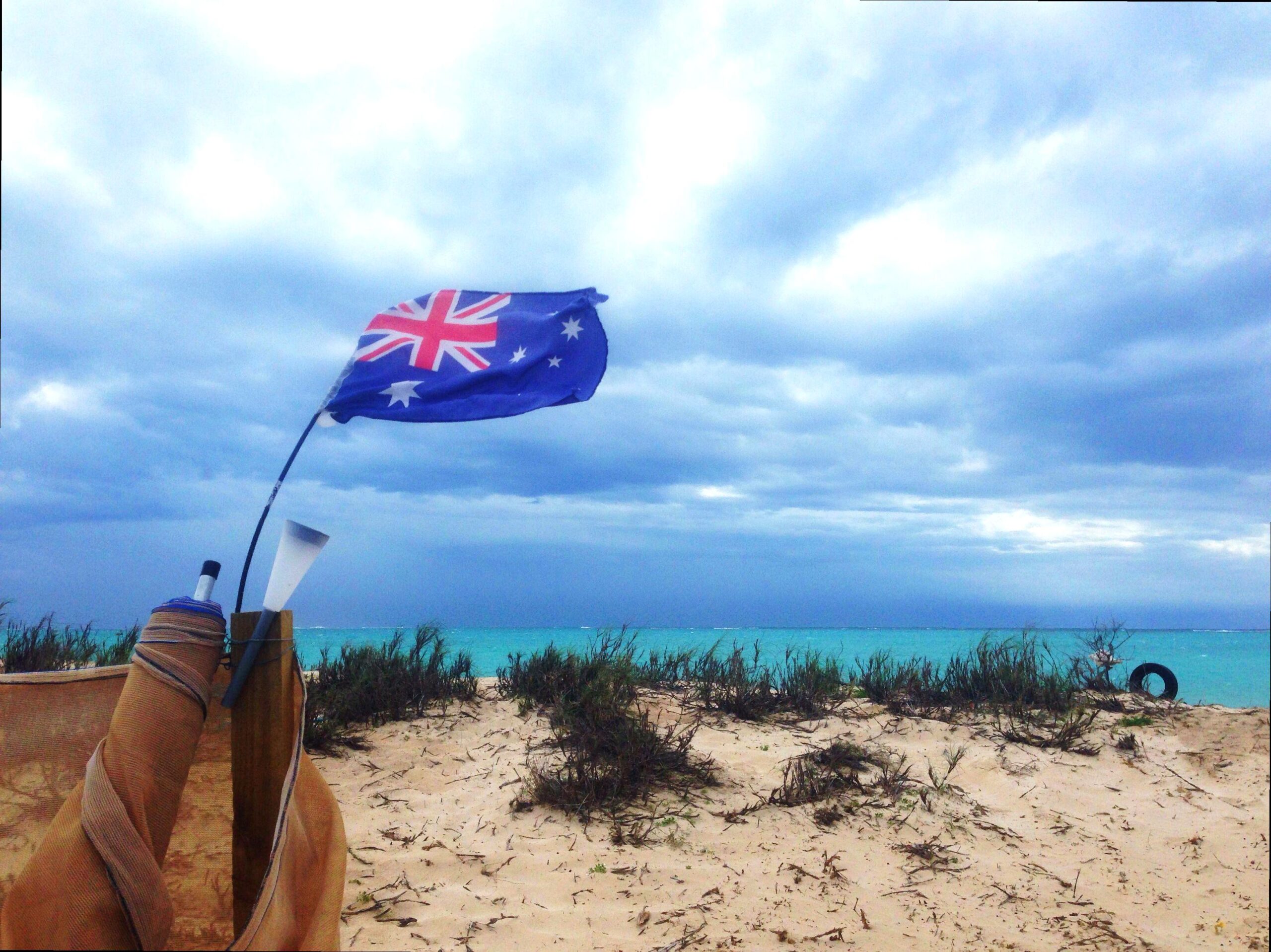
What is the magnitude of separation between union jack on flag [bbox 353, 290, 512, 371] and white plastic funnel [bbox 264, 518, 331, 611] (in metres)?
1.06

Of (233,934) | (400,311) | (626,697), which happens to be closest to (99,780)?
(233,934)

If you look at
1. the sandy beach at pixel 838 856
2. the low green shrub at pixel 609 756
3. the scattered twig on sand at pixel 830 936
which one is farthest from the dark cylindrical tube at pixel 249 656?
the scattered twig on sand at pixel 830 936

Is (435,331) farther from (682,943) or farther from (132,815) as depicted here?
(682,943)

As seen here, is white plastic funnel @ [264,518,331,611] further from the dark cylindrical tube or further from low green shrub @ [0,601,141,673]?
low green shrub @ [0,601,141,673]

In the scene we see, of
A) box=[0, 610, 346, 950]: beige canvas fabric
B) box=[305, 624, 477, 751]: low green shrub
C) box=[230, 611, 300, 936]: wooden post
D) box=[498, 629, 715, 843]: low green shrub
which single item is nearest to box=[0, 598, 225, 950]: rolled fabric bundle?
box=[0, 610, 346, 950]: beige canvas fabric

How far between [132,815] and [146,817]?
9 cm

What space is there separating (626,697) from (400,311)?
3834 millimetres

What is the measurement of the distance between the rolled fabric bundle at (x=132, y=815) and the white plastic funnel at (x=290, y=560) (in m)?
0.22

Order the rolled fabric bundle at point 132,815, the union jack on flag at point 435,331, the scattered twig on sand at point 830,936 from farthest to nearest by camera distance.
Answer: the scattered twig on sand at point 830,936
the union jack on flag at point 435,331
the rolled fabric bundle at point 132,815

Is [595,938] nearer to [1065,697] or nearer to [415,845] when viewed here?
[415,845]

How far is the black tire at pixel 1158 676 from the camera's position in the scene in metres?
7.56

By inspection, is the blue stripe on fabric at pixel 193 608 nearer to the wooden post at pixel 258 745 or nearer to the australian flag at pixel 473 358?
the wooden post at pixel 258 745

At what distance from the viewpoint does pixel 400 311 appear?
3.68 m

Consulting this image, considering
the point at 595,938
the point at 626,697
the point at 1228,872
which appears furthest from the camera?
the point at 626,697
